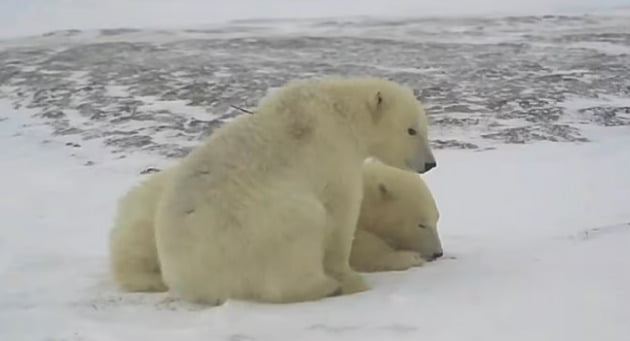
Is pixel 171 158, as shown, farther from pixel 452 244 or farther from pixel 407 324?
pixel 407 324

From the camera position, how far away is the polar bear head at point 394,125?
15.4 feet

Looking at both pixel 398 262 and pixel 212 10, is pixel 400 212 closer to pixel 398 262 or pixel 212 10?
pixel 398 262

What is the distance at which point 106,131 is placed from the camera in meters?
10.5

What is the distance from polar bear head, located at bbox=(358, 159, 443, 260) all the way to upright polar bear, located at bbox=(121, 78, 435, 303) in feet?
1.33

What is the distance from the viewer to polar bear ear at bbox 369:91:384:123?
4652mm

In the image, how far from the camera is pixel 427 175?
837 cm

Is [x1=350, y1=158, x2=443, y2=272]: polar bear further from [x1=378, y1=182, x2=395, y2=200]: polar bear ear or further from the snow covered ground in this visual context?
the snow covered ground

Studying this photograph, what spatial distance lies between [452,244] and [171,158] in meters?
4.08

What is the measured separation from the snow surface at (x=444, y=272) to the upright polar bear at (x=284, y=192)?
0.13 metres

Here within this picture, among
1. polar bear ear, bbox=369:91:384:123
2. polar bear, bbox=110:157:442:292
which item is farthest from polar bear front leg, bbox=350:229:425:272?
polar bear ear, bbox=369:91:384:123

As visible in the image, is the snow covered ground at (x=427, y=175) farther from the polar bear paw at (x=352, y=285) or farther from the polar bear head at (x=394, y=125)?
the polar bear head at (x=394, y=125)

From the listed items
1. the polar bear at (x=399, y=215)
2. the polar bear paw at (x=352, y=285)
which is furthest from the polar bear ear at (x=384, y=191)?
the polar bear paw at (x=352, y=285)

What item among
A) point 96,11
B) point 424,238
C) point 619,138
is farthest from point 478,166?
point 96,11

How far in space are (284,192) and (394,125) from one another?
0.74 meters
